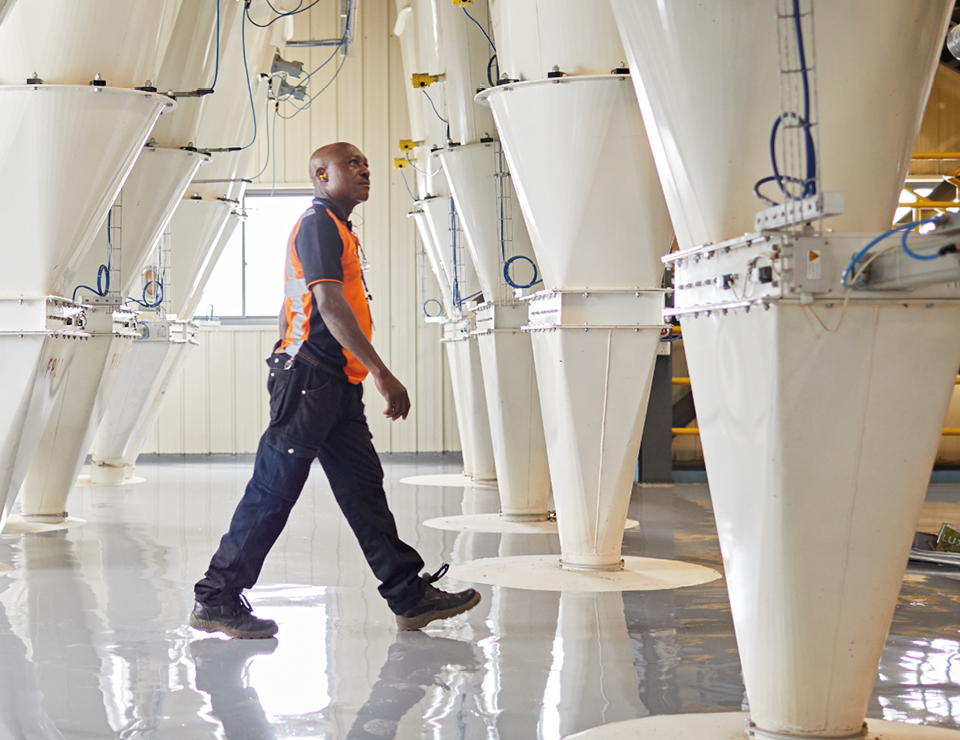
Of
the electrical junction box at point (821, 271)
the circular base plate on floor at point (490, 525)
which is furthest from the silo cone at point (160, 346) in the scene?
the electrical junction box at point (821, 271)

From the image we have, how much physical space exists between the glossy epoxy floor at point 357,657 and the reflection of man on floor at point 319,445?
0.15m

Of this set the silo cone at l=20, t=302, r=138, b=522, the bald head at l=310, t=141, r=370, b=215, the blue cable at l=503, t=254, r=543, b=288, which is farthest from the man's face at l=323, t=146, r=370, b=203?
the silo cone at l=20, t=302, r=138, b=522

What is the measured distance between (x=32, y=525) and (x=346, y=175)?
4311 mm

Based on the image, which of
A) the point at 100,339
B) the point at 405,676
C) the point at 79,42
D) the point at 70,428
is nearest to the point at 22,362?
the point at 79,42

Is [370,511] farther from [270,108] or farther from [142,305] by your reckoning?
[270,108]

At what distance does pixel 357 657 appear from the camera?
3.93 metres

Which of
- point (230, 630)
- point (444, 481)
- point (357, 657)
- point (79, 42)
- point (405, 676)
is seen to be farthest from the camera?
point (444, 481)

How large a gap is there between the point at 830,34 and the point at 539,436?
17.0 ft

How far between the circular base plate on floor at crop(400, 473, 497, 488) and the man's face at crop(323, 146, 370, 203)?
652 cm

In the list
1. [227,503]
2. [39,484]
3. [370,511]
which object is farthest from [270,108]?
[370,511]

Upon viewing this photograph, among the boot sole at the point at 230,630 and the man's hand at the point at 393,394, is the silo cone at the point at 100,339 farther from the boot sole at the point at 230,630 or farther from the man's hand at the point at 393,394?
the man's hand at the point at 393,394

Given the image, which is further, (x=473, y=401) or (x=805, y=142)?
(x=473, y=401)

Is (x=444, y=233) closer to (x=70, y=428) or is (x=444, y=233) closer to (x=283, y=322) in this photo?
(x=70, y=428)

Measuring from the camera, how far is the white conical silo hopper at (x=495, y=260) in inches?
302
